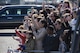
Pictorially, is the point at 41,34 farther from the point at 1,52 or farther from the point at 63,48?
the point at 1,52

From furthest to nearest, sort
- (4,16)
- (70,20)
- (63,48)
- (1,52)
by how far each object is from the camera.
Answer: (4,16)
(1,52)
(70,20)
(63,48)

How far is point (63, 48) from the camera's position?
181 inches

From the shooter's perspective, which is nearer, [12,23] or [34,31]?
[34,31]

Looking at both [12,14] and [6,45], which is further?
[12,14]

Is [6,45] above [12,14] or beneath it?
beneath

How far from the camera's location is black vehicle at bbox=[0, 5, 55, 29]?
17281 millimetres

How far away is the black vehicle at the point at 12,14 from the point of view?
→ 17281 mm

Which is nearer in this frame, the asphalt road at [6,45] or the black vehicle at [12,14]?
the asphalt road at [6,45]

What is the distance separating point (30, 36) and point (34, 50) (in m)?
0.52

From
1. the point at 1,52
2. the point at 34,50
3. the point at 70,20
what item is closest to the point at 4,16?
the point at 1,52

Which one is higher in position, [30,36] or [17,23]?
[30,36]

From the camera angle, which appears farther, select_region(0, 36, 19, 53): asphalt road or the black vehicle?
the black vehicle

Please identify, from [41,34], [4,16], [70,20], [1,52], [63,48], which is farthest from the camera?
[4,16]

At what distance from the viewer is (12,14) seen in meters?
17.7
